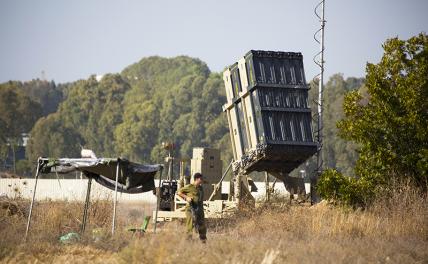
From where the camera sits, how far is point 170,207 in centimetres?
2884

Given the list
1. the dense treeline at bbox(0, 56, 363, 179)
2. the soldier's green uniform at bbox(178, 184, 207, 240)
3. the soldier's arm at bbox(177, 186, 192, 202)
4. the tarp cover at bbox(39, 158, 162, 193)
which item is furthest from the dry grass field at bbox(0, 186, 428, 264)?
the dense treeline at bbox(0, 56, 363, 179)

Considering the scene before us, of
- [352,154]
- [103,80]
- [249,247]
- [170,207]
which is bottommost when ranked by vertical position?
[249,247]

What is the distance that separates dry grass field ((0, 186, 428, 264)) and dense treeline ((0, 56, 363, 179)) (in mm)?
49347

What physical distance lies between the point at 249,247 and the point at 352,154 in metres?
60.3

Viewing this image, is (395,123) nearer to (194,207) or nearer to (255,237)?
(255,237)

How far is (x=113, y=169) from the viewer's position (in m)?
23.3

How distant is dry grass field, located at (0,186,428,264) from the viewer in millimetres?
14992

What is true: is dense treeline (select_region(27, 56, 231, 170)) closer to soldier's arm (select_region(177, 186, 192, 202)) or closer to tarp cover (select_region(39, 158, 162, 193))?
tarp cover (select_region(39, 158, 162, 193))

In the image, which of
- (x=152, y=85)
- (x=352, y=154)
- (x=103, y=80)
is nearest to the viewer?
(x=352, y=154)

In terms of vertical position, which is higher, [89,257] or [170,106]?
[170,106]

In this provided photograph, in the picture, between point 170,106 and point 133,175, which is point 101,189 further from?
point 170,106

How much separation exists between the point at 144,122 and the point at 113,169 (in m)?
66.6

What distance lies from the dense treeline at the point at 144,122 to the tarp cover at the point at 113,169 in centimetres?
5264

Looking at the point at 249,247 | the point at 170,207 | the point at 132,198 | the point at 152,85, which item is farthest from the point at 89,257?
the point at 152,85
